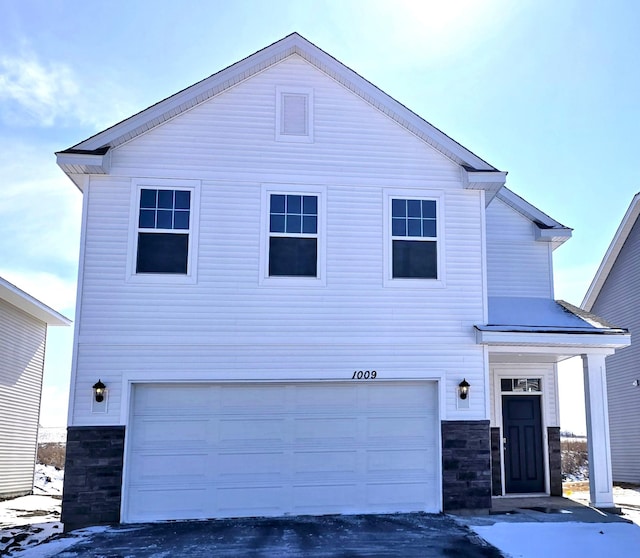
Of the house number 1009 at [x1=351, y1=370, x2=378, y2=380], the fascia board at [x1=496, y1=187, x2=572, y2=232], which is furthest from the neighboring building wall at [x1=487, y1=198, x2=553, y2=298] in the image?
the house number 1009 at [x1=351, y1=370, x2=378, y2=380]

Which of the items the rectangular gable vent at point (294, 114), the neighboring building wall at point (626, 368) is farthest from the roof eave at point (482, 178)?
the neighboring building wall at point (626, 368)

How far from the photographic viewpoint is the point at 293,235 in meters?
10.7

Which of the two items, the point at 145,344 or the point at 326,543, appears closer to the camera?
the point at 326,543

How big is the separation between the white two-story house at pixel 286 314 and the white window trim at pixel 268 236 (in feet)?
0.08

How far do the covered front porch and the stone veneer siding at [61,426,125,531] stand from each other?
5.93 m

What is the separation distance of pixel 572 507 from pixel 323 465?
412cm

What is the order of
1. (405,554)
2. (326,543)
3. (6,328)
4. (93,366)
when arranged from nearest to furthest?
(405,554) → (326,543) → (93,366) → (6,328)

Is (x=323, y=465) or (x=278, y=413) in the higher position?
(x=278, y=413)

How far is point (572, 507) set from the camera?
1094cm

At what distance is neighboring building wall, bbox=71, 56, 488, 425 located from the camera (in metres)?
10.2

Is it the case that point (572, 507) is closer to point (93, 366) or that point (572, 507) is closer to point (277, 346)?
point (277, 346)

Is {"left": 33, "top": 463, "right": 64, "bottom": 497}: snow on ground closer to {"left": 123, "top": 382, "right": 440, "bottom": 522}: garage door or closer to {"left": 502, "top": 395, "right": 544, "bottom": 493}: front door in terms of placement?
{"left": 123, "top": 382, "right": 440, "bottom": 522}: garage door

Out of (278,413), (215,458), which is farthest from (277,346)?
(215,458)

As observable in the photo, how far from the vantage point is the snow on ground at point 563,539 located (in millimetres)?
8250
